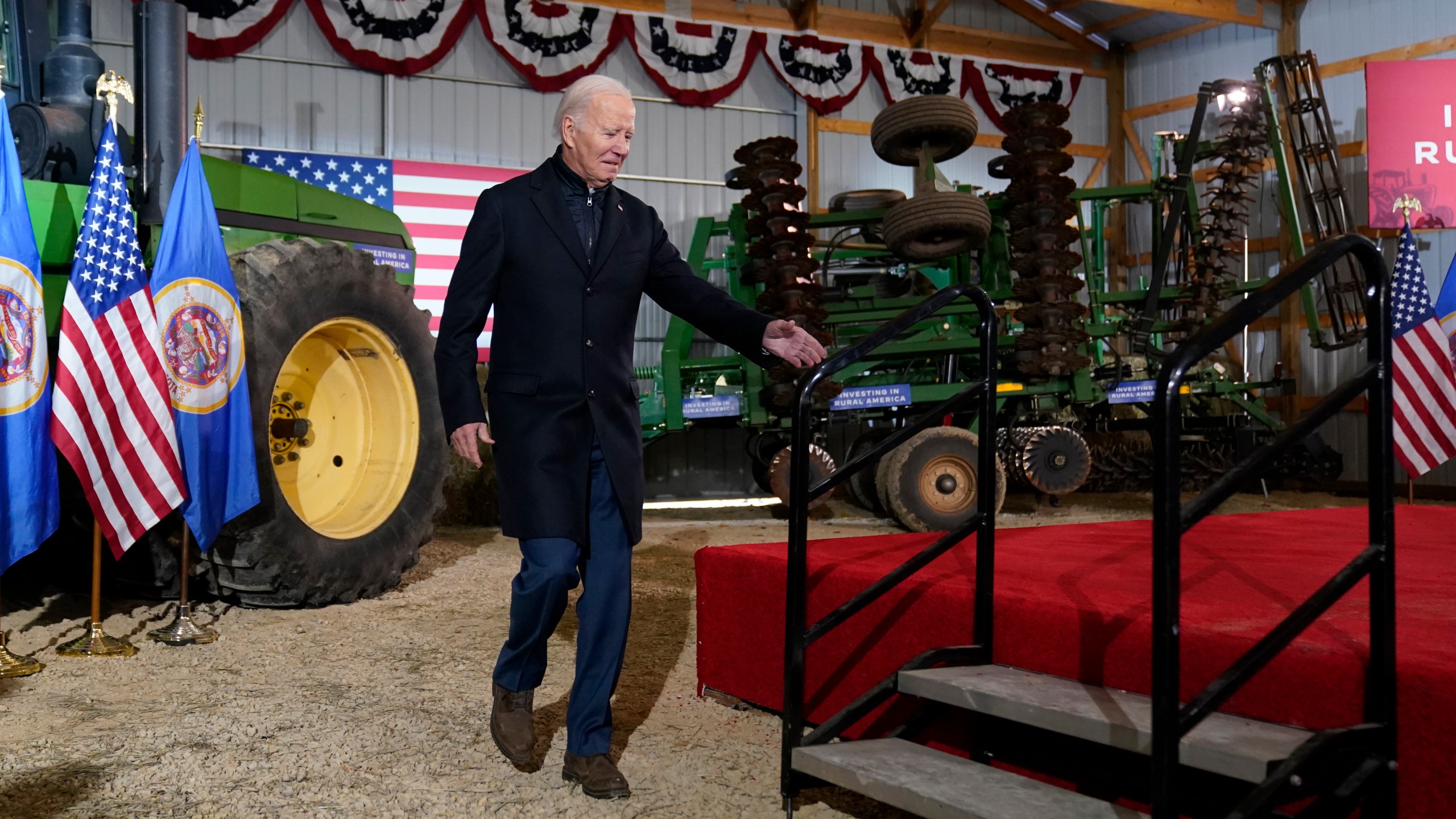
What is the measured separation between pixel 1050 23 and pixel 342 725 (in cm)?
1388

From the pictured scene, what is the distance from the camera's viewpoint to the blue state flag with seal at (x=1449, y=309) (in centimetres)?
727

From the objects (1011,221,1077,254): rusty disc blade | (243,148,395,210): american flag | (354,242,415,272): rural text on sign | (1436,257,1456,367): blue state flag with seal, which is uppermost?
(243,148,395,210): american flag

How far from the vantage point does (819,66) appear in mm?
12742

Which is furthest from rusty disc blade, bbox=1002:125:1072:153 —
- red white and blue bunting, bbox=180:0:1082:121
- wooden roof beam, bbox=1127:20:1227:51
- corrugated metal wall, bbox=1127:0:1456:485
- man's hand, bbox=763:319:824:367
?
wooden roof beam, bbox=1127:20:1227:51

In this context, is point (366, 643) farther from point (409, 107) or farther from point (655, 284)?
point (409, 107)

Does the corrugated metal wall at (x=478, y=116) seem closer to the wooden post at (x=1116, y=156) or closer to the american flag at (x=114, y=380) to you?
the wooden post at (x=1116, y=156)

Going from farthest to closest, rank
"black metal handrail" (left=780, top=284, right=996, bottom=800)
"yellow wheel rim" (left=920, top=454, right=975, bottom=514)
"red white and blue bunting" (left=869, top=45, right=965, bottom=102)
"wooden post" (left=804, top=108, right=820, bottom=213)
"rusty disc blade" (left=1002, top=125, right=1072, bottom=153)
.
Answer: "red white and blue bunting" (left=869, top=45, right=965, bottom=102) → "wooden post" (left=804, top=108, right=820, bottom=213) → "yellow wheel rim" (left=920, top=454, right=975, bottom=514) → "rusty disc blade" (left=1002, top=125, right=1072, bottom=153) → "black metal handrail" (left=780, top=284, right=996, bottom=800)

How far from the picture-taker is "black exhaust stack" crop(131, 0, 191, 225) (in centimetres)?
423

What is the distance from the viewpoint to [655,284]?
2.83m

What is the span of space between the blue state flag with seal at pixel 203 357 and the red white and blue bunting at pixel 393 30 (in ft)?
23.4

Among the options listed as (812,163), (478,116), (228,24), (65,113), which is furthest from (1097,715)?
(812,163)

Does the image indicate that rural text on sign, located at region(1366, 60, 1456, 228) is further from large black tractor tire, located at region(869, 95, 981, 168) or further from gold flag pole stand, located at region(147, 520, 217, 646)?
gold flag pole stand, located at region(147, 520, 217, 646)

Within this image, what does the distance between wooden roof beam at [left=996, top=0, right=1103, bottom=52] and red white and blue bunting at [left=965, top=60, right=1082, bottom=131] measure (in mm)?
656

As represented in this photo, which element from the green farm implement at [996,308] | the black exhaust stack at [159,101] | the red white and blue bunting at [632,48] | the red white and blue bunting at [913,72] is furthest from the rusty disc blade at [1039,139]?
the red white and blue bunting at [913,72]
